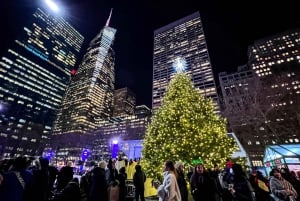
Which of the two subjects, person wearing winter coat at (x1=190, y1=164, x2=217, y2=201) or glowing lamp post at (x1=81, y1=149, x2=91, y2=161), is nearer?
person wearing winter coat at (x1=190, y1=164, x2=217, y2=201)

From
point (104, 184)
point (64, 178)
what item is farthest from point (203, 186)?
point (64, 178)

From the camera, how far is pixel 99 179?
4.09 m

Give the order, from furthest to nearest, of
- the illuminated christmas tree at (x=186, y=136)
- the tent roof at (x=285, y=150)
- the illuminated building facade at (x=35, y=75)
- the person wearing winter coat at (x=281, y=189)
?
the illuminated building facade at (x=35, y=75) < the tent roof at (x=285, y=150) < the illuminated christmas tree at (x=186, y=136) < the person wearing winter coat at (x=281, y=189)

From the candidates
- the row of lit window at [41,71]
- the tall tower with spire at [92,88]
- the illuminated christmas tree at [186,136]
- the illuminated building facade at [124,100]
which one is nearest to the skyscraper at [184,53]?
the tall tower with spire at [92,88]

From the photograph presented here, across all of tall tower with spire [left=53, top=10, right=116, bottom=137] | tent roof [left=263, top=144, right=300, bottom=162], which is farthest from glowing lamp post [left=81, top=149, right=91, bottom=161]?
tall tower with spire [left=53, top=10, right=116, bottom=137]

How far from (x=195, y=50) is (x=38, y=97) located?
95.6 metres

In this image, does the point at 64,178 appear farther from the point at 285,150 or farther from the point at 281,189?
the point at 285,150

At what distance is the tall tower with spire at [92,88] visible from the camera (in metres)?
123

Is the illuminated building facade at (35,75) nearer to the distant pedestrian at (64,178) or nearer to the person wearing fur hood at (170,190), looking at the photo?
the distant pedestrian at (64,178)

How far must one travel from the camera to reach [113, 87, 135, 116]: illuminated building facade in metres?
159

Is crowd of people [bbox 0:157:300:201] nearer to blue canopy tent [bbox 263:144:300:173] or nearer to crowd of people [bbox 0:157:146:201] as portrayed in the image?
crowd of people [bbox 0:157:146:201]

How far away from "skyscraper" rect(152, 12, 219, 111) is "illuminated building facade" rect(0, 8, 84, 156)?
62705mm

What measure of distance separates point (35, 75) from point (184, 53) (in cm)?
8966

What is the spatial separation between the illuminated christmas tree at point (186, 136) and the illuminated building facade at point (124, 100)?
148 metres
